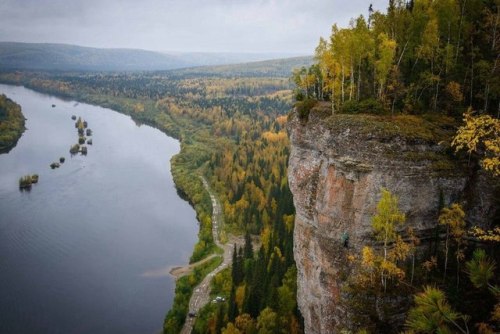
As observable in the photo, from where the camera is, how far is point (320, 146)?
23.9 m

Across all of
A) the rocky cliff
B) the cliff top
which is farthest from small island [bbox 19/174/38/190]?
the cliff top

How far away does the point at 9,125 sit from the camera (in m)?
123

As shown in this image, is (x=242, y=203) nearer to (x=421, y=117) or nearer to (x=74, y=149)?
(x=421, y=117)

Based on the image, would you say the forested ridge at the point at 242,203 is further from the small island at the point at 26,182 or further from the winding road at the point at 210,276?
the small island at the point at 26,182

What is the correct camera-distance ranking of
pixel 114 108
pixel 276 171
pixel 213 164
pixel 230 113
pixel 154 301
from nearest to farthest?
pixel 154 301 < pixel 276 171 < pixel 213 164 < pixel 230 113 < pixel 114 108

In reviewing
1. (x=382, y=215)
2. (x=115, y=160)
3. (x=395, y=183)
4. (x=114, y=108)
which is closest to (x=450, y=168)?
(x=395, y=183)

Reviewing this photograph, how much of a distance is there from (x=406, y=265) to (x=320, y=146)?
764 centimetres

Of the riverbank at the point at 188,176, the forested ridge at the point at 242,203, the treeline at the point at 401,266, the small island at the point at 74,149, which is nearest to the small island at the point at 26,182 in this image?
the small island at the point at 74,149

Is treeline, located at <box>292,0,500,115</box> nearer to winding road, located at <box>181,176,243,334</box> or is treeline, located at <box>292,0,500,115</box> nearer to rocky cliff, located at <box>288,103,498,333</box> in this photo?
rocky cliff, located at <box>288,103,498,333</box>

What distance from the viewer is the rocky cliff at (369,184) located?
2073 cm

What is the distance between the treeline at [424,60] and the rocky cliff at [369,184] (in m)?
2.85

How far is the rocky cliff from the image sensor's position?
20.7 m

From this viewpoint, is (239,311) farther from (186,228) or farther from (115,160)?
(115,160)

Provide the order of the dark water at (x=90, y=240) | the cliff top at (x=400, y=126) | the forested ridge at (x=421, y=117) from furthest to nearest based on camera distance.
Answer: the dark water at (x=90, y=240)
the cliff top at (x=400, y=126)
the forested ridge at (x=421, y=117)
